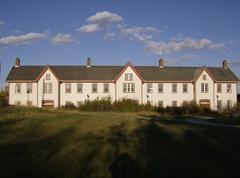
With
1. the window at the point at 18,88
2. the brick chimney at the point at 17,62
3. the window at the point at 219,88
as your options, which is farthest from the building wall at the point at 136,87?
the brick chimney at the point at 17,62

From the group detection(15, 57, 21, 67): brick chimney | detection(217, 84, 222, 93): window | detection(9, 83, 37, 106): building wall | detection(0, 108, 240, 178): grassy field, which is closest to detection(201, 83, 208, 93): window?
detection(217, 84, 222, 93): window

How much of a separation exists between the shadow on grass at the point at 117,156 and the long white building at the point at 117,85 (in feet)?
129

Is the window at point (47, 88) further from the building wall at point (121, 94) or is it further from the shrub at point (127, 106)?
the shrub at point (127, 106)

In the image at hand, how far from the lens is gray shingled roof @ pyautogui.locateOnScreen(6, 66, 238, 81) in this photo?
55812 millimetres

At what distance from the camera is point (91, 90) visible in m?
55.4

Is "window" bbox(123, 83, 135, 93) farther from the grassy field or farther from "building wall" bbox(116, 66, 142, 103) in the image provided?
the grassy field

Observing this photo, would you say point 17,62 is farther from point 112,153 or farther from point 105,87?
point 112,153

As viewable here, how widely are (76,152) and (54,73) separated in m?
43.8

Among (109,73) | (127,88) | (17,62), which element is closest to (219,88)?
(127,88)

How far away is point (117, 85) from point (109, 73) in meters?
3.84

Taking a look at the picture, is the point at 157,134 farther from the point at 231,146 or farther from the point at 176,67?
the point at 176,67

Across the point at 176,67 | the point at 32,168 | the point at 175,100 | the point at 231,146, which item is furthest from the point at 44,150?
the point at 176,67

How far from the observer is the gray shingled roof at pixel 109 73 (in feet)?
183

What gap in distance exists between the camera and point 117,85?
179ft
